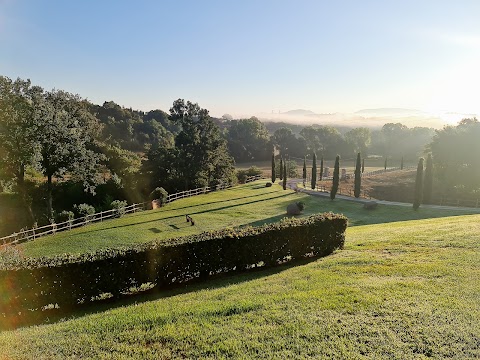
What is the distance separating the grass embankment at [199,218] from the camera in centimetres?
2144

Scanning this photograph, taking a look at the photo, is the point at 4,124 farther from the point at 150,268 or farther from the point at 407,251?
the point at 407,251

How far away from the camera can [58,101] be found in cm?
3512

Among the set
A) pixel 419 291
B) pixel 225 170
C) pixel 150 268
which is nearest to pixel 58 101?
pixel 225 170

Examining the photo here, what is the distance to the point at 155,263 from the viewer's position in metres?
10.7

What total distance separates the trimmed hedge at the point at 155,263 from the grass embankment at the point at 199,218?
35.3 feet

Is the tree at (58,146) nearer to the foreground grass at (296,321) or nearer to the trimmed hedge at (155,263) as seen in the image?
the trimmed hedge at (155,263)

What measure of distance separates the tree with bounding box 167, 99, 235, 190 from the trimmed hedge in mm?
35095

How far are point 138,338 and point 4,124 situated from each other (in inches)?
1110

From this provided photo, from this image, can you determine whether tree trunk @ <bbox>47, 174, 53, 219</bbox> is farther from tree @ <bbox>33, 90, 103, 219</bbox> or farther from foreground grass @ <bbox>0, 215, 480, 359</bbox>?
foreground grass @ <bbox>0, 215, 480, 359</bbox>

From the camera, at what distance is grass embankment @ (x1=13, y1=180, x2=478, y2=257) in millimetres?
21438

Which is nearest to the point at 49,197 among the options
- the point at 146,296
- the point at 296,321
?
the point at 146,296

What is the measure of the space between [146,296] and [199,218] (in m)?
18.4

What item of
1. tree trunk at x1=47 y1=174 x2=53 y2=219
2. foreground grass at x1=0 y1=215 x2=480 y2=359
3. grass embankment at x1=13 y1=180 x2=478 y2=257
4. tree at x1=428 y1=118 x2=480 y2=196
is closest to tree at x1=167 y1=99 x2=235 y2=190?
grass embankment at x1=13 y1=180 x2=478 y2=257

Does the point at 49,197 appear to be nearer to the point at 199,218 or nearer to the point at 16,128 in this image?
the point at 16,128
